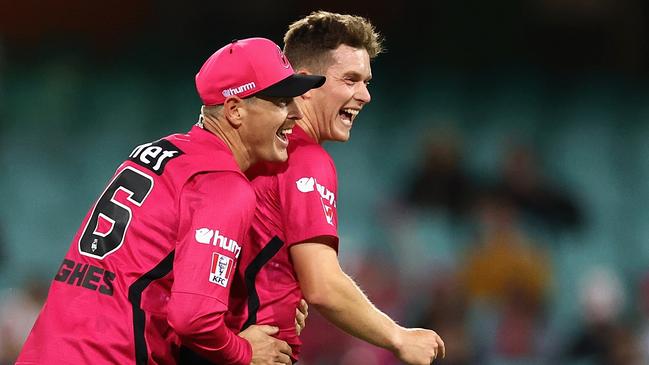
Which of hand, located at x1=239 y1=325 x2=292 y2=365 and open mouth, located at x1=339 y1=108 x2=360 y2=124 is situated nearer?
hand, located at x1=239 y1=325 x2=292 y2=365

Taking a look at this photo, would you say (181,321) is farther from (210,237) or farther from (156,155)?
(156,155)

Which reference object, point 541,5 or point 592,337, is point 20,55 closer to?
point 541,5

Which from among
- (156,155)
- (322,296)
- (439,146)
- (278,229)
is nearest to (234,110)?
(156,155)

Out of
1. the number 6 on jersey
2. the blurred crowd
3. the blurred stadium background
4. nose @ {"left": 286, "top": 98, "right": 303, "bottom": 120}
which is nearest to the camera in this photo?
the number 6 on jersey

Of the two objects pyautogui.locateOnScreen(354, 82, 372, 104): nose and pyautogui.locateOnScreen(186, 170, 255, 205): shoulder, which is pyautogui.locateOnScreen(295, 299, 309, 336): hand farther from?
pyautogui.locateOnScreen(354, 82, 372, 104): nose

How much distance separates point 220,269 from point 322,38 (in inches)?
44.2

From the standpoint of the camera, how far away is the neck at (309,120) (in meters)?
4.09

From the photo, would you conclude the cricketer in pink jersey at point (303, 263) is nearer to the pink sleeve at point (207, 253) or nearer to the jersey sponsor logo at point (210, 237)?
the pink sleeve at point (207, 253)

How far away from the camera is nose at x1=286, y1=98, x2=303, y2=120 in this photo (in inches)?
150

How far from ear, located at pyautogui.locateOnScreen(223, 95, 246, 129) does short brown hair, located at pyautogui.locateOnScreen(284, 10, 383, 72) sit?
0.47 m

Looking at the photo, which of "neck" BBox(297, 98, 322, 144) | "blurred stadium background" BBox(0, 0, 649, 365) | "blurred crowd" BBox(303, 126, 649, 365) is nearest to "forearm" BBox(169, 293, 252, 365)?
"neck" BBox(297, 98, 322, 144)

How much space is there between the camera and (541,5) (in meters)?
11.0

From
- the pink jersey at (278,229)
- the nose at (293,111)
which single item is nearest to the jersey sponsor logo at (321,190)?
the pink jersey at (278,229)

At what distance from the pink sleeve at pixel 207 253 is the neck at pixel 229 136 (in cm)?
27
